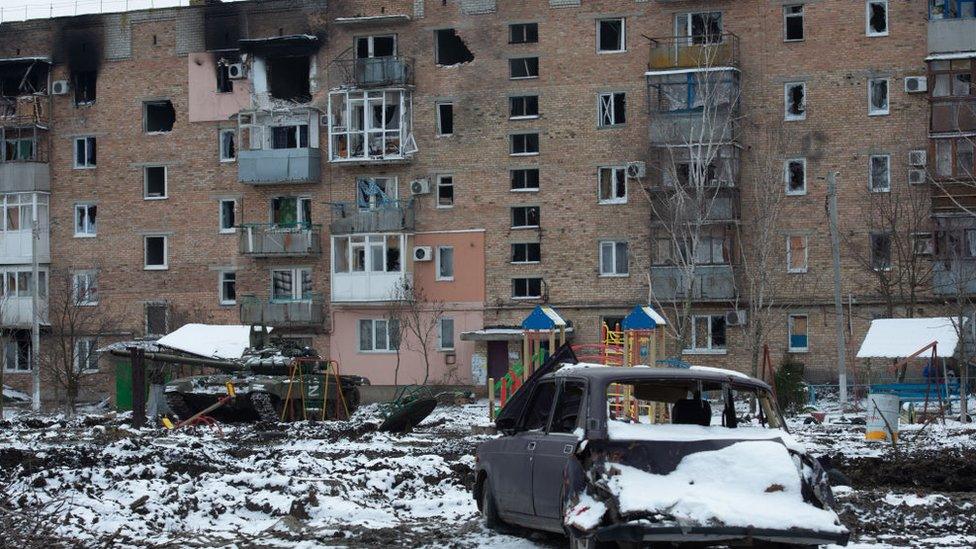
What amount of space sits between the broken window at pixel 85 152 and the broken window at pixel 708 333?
22.3m

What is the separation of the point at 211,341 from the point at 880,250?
20.4 m

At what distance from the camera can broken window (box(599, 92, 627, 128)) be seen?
156ft

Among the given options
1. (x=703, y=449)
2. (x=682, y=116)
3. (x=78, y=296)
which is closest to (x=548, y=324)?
(x=682, y=116)

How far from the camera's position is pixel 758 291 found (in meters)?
44.7

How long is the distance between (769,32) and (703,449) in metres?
37.0

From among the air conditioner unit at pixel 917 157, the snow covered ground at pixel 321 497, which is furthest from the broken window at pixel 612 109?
the snow covered ground at pixel 321 497

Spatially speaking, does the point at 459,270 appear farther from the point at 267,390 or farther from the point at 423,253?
the point at 267,390

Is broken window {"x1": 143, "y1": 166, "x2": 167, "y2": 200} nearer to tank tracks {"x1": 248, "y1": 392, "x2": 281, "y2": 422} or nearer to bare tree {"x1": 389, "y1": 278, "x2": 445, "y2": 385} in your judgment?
bare tree {"x1": 389, "y1": 278, "x2": 445, "y2": 385}

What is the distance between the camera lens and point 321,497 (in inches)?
590

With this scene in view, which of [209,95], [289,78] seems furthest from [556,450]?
[209,95]

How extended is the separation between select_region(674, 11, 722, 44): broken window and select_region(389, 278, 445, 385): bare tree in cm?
1173

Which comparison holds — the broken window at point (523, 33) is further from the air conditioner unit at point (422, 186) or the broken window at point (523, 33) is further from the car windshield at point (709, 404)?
the car windshield at point (709, 404)

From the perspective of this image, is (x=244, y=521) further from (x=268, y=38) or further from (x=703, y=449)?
(x=268, y=38)

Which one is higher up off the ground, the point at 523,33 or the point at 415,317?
the point at 523,33
